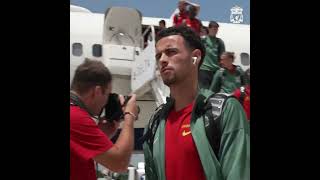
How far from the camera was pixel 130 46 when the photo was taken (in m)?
7.77

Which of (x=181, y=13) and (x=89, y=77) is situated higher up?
(x=181, y=13)

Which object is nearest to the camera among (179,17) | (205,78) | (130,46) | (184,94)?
(184,94)

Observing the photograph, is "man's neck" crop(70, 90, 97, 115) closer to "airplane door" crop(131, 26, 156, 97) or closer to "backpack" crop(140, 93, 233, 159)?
"backpack" crop(140, 93, 233, 159)

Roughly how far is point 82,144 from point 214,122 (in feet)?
1.81

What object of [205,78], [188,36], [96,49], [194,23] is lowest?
[205,78]

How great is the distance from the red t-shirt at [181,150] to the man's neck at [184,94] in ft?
0.11

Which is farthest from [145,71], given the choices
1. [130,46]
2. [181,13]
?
[181,13]

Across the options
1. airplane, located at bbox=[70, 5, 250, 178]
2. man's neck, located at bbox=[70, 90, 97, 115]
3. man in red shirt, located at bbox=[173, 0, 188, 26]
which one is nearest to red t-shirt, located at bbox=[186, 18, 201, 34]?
man in red shirt, located at bbox=[173, 0, 188, 26]

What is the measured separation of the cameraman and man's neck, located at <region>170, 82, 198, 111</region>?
0.21 meters

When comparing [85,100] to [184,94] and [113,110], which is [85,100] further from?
[184,94]

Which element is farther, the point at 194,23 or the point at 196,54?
the point at 194,23

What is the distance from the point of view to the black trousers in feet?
8.75
